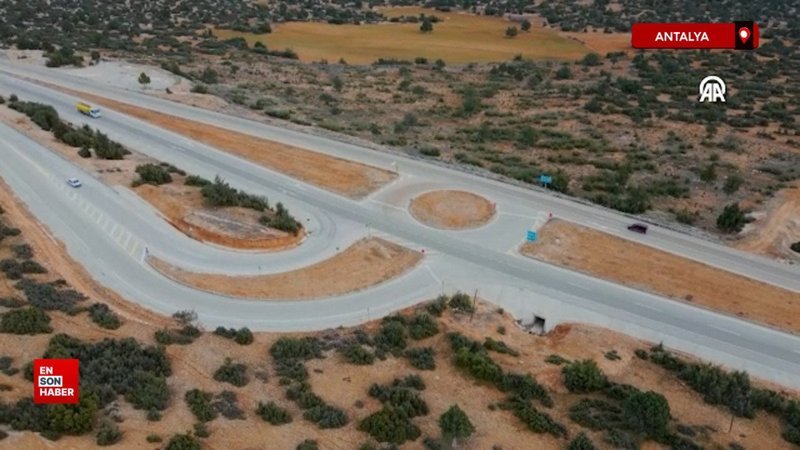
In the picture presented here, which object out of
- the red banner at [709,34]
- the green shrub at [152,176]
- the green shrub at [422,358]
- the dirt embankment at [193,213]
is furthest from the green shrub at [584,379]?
the green shrub at [152,176]

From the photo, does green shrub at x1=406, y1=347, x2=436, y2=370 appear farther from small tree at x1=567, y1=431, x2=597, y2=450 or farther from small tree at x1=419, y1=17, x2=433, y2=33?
small tree at x1=419, y1=17, x2=433, y2=33

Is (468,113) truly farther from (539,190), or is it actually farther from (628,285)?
(628,285)

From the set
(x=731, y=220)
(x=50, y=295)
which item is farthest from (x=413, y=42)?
(x=50, y=295)

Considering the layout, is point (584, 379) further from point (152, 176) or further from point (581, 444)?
point (152, 176)

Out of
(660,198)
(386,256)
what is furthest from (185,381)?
(660,198)

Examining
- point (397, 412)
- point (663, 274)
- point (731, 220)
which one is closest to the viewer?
point (397, 412)
